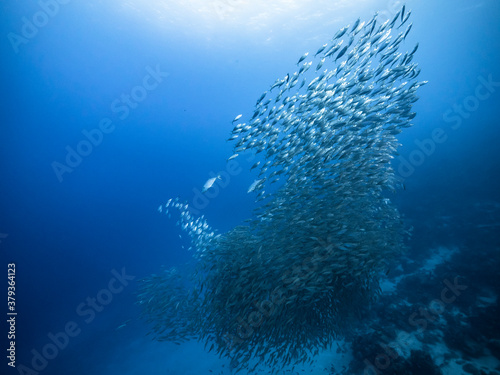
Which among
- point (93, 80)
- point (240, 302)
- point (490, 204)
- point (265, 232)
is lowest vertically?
point (490, 204)

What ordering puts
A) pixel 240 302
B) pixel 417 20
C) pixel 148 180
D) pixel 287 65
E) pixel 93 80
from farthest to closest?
pixel 148 180
pixel 287 65
pixel 417 20
pixel 93 80
pixel 240 302

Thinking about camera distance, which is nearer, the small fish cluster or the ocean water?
the small fish cluster

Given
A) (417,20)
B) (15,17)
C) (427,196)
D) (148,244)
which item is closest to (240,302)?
(427,196)

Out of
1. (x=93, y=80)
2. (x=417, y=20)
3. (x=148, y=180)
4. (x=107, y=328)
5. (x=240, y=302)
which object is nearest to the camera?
(x=240, y=302)

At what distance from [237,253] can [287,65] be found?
1552 inches

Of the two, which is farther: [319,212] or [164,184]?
[164,184]

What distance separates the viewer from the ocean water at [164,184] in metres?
9.56

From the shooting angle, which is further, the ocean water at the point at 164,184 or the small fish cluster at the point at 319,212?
the ocean water at the point at 164,184

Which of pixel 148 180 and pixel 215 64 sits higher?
pixel 148 180

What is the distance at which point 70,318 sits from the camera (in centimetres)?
3231

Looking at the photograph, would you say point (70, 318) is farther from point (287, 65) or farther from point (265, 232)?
point (287, 65)

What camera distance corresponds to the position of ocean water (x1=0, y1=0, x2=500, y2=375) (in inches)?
376

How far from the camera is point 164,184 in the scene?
233 feet

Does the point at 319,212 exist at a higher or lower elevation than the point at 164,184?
lower
